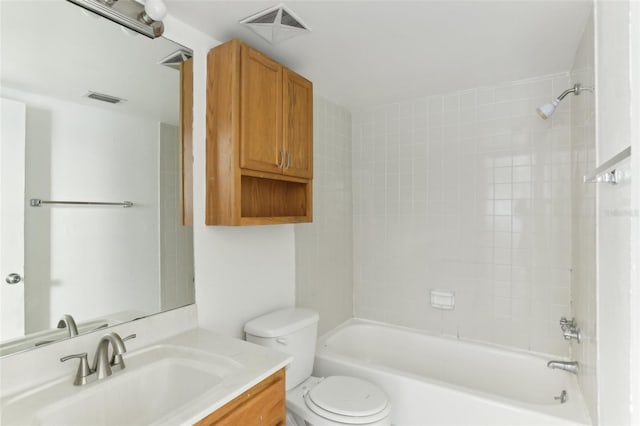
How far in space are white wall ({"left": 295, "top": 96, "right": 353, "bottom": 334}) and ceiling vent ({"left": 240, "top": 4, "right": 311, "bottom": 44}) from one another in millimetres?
810

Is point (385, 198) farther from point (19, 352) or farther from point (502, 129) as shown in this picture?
point (19, 352)

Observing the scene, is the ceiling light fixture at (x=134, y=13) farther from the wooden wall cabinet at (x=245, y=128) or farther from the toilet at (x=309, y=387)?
the toilet at (x=309, y=387)

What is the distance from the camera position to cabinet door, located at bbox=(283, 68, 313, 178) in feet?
5.89

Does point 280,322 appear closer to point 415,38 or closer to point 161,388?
point 161,388

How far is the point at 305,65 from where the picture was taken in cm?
199

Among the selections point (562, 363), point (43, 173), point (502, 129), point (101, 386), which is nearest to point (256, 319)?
point (101, 386)

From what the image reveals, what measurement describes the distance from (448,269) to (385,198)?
29.2 inches

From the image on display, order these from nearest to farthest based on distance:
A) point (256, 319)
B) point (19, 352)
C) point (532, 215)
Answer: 1. point (19, 352)
2. point (256, 319)
3. point (532, 215)

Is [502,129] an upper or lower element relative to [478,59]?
lower

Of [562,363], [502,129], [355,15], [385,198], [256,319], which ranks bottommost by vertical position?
[562,363]

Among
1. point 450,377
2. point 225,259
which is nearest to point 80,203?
point 225,259

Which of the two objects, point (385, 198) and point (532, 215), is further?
point (385, 198)

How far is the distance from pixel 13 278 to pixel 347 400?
144 centimetres

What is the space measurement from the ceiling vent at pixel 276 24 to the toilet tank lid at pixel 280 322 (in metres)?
1.48
